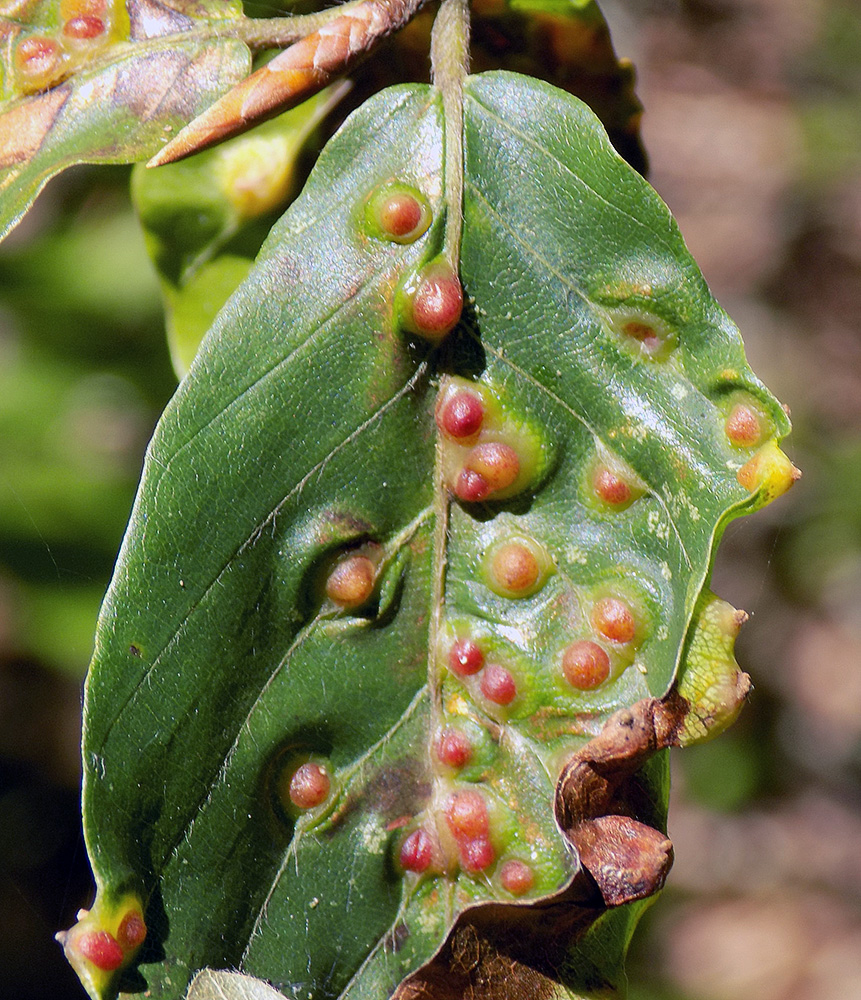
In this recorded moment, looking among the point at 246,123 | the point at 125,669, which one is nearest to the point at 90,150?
the point at 246,123

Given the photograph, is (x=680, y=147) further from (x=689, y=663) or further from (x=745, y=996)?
(x=689, y=663)

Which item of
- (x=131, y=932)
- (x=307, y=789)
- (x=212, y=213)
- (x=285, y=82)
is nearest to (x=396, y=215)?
(x=285, y=82)

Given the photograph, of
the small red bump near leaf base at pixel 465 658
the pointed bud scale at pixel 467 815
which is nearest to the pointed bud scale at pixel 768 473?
the small red bump near leaf base at pixel 465 658

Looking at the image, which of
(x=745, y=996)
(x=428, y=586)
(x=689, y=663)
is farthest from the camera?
(x=745, y=996)

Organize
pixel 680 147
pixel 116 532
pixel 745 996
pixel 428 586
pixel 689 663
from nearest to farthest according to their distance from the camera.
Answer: pixel 689 663 < pixel 428 586 < pixel 116 532 < pixel 745 996 < pixel 680 147

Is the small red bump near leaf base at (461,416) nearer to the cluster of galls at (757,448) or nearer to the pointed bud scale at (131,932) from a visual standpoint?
the cluster of galls at (757,448)

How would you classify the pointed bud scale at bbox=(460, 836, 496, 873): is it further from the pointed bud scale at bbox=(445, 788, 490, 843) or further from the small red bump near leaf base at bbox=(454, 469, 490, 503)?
the small red bump near leaf base at bbox=(454, 469, 490, 503)

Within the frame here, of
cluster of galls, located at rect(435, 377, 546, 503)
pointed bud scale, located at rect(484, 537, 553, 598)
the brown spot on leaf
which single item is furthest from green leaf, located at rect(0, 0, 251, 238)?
pointed bud scale, located at rect(484, 537, 553, 598)
